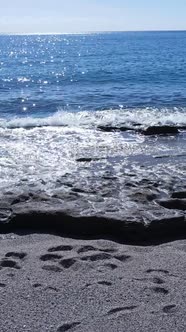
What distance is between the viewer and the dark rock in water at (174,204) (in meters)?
6.37

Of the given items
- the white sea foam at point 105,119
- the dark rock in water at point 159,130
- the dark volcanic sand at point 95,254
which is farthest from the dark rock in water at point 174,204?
the white sea foam at point 105,119

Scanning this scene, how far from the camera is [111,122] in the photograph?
47.1 feet

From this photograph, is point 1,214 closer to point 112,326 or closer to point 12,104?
point 112,326

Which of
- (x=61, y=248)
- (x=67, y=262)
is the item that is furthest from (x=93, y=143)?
(x=67, y=262)

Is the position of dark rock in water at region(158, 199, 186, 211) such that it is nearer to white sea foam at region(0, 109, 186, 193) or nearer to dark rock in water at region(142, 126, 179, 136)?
white sea foam at region(0, 109, 186, 193)

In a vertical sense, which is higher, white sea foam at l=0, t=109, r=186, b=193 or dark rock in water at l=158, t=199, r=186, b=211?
dark rock in water at l=158, t=199, r=186, b=211

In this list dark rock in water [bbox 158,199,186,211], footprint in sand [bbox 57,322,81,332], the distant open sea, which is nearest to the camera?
footprint in sand [bbox 57,322,81,332]

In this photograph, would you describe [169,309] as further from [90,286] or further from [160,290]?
[90,286]

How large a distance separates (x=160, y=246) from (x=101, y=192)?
1.83 meters

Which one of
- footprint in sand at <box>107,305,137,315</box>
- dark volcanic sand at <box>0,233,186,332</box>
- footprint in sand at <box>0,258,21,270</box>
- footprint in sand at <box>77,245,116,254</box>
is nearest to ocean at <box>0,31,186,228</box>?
footprint in sand at <box>77,245,116,254</box>

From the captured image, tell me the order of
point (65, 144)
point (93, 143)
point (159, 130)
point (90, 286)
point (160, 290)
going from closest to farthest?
point (160, 290), point (90, 286), point (65, 144), point (93, 143), point (159, 130)

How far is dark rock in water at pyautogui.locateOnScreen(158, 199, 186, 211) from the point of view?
6371mm

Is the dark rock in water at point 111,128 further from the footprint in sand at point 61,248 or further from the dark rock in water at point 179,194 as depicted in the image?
the footprint in sand at point 61,248

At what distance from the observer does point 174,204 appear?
6418mm
